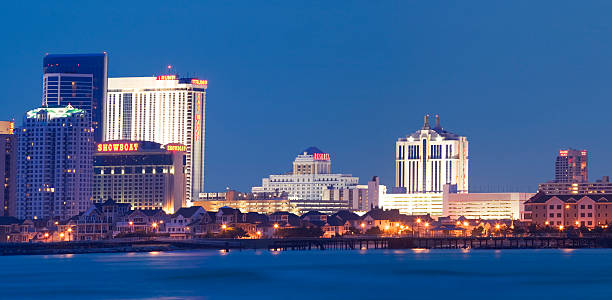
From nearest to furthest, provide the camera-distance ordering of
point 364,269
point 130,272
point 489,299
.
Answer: point 489,299 → point 130,272 → point 364,269

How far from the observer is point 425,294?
15075cm

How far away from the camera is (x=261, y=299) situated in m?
146

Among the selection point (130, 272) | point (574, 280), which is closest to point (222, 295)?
point (130, 272)

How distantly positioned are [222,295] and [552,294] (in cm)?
3452

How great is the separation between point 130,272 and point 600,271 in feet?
196

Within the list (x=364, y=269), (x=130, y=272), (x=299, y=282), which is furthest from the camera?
(x=364, y=269)

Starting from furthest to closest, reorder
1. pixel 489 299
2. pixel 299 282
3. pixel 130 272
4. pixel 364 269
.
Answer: pixel 364 269
pixel 130 272
pixel 299 282
pixel 489 299

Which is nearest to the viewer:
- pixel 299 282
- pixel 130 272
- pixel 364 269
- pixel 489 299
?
pixel 489 299

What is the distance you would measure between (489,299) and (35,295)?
153 feet

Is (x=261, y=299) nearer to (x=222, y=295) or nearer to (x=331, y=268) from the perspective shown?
(x=222, y=295)

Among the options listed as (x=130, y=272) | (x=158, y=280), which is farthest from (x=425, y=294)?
(x=130, y=272)

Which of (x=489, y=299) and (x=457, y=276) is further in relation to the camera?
(x=457, y=276)

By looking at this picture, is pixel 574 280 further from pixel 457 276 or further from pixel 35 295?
pixel 35 295

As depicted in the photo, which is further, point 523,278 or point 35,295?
point 523,278
